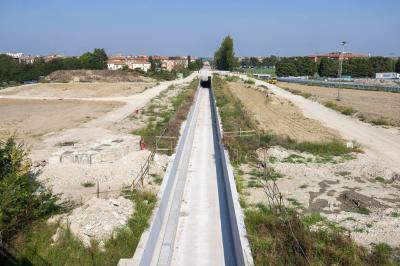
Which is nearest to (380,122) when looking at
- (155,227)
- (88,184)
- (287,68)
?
(88,184)

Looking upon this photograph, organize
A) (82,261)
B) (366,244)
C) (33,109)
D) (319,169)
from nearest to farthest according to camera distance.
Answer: (82,261)
(366,244)
(319,169)
(33,109)

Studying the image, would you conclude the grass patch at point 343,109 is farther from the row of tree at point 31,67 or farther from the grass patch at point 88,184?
the row of tree at point 31,67

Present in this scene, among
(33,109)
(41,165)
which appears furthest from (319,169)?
(33,109)

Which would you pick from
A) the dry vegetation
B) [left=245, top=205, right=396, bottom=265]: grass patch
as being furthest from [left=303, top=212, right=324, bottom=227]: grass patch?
[left=245, top=205, right=396, bottom=265]: grass patch

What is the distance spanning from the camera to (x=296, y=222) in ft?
30.3

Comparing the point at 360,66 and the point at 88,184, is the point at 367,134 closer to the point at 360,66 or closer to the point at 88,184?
the point at 88,184

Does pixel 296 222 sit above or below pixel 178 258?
above

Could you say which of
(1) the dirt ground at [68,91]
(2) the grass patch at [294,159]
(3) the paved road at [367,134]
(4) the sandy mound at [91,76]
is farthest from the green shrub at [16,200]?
(4) the sandy mound at [91,76]

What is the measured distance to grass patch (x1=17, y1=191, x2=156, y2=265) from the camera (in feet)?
26.1

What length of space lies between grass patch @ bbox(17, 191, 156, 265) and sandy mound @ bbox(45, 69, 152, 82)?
234 ft

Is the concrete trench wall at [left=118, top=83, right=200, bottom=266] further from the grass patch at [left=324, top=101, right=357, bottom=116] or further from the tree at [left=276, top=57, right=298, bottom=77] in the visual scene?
the tree at [left=276, top=57, right=298, bottom=77]

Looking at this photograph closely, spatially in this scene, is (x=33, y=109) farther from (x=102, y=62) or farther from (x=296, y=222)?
(x=102, y=62)

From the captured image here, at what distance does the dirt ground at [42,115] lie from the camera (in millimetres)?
26453

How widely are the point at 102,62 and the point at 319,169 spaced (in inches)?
4109
